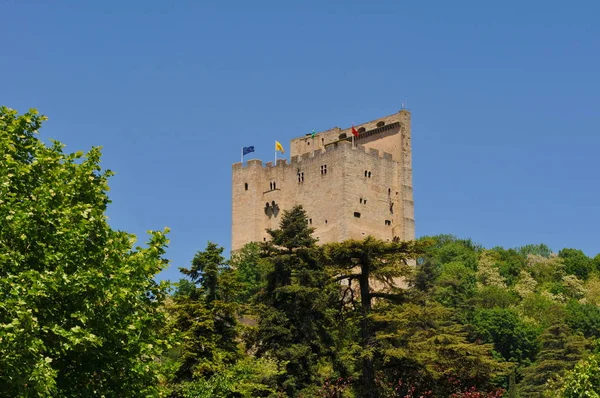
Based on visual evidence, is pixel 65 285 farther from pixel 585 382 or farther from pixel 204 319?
pixel 585 382

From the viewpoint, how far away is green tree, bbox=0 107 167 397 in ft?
85.8

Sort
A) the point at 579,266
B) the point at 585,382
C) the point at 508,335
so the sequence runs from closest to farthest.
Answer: the point at 585,382
the point at 508,335
the point at 579,266

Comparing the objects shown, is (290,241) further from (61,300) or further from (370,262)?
(61,300)

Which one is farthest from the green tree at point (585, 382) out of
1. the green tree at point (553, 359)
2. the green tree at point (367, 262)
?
the green tree at point (553, 359)

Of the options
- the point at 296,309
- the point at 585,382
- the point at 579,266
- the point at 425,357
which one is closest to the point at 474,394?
the point at 425,357

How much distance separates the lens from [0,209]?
2741 centimetres

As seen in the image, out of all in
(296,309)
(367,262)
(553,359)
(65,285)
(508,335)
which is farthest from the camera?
(508,335)

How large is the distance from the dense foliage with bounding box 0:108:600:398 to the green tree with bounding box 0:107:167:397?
38mm

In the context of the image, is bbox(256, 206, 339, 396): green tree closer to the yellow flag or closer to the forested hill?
the forested hill

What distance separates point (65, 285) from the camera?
2739cm

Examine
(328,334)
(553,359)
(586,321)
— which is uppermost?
(586,321)

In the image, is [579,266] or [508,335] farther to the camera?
[579,266]

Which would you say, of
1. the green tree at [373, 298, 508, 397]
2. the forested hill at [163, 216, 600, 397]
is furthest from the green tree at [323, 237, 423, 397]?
the green tree at [373, 298, 508, 397]

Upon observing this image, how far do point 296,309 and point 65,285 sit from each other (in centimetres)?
1682
